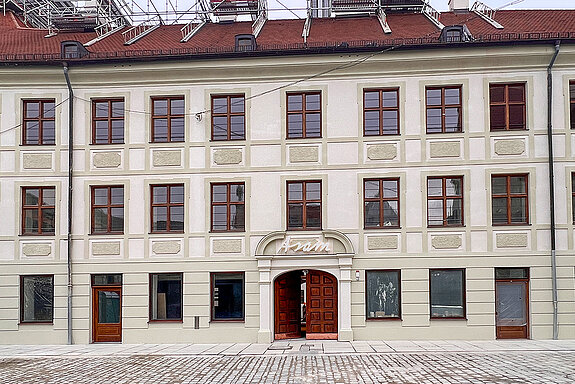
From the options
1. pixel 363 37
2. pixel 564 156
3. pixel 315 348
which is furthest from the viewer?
pixel 363 37

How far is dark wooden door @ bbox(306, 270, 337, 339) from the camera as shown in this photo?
78.5 feet

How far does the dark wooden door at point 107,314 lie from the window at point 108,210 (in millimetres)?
1999

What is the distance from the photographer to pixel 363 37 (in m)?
26.0

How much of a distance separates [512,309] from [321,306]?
595 cm

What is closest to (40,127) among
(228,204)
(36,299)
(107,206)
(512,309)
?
(107,206)

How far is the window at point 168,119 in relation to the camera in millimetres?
24766

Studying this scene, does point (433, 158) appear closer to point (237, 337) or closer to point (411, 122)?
point (411, 122)

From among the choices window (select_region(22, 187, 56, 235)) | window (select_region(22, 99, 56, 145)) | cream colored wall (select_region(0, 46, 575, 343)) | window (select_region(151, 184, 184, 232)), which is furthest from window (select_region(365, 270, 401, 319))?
window (select_region(22, 99, 56, 145))

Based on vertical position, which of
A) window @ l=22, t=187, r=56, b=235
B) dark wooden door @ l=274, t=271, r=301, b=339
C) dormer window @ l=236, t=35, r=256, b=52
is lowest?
dark wooden door @ l=274, t=271, r=301, b=339

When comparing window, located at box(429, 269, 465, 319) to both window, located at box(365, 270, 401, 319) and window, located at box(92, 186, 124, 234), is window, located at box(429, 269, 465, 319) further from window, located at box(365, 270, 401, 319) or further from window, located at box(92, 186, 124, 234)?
window, located at box(92, 186, 124, 234)

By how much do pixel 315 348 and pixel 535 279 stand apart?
23.6ft

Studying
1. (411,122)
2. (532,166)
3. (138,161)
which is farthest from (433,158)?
(138,161)

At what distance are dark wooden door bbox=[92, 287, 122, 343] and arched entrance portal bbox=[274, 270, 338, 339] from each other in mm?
5175

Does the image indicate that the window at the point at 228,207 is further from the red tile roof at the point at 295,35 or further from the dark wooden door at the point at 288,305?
the red tile roof at the point at 295,35
